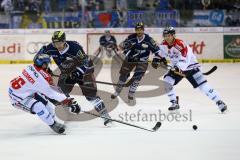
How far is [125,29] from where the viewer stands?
47.1 ft

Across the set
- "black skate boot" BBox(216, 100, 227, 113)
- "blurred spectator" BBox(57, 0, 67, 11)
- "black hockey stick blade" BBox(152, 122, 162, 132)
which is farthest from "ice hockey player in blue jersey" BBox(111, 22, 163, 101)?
"blurred spectator" BBox(57, 0, 67, 11)

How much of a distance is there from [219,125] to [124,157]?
6.65ft

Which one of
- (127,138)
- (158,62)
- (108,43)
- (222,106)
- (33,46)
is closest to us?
(127,138)

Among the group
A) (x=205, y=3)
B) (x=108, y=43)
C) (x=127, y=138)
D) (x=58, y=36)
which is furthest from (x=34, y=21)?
(x=127, y=138)

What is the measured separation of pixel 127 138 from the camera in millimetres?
6008

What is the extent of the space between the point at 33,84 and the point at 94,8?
8.82 metres

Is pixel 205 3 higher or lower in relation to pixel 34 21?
higher

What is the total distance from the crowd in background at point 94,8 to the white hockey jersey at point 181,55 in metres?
6.77

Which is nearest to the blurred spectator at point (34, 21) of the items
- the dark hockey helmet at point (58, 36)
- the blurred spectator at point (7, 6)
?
the blurred spectator at point (7, 6)

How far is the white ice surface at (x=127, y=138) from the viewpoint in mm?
5231

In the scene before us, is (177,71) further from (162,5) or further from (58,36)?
(162,5)

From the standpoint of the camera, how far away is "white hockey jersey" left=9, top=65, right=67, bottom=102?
6.07m
